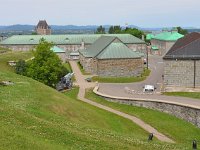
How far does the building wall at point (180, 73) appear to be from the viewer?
5088 centimetres

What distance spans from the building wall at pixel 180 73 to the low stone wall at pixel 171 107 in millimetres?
8583

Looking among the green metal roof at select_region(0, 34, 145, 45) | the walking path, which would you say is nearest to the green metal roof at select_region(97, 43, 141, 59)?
the walking path

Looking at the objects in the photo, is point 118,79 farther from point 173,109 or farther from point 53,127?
point 53,127

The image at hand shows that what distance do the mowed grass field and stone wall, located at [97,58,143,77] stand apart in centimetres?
3334

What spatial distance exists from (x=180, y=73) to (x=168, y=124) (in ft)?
49.1

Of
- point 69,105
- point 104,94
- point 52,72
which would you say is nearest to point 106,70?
point 52,72

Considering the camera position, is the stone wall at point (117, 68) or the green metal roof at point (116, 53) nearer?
the stone wall at point (117, 68)

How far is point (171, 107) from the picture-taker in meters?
40.7

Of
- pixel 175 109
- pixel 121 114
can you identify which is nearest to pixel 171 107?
pixel 175 109

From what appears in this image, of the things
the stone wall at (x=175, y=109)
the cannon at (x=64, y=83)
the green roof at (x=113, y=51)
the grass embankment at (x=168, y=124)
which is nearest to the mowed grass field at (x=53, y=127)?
the grass embankment at (x=168, y=124)

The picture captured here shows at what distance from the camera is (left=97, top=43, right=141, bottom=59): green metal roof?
7175cm

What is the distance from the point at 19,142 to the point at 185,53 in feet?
120

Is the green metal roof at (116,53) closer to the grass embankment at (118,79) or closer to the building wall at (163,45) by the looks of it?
the grass embankment at (118,79)

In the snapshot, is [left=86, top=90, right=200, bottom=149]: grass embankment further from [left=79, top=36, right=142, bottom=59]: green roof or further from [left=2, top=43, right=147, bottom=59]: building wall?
[left=2, top=43, right=147, bottom=59]: building wall
